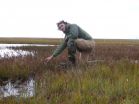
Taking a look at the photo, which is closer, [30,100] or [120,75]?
[30,100]

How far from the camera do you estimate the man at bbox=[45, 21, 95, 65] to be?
401 inches

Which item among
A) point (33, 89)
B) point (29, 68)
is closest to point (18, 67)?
point (29, 68)

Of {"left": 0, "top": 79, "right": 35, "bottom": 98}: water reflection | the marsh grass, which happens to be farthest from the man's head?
{"left": 0, "top": 79, "right": 35, "bottom": 98}: water reflection

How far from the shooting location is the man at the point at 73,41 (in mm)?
10195

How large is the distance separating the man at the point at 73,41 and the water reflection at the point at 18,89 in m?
1.52

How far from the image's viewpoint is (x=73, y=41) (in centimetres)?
1066

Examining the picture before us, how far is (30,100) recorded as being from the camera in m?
6.21

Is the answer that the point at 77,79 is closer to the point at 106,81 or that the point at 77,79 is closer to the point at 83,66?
the point at 106,81

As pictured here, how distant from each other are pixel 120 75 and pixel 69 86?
1699 mm

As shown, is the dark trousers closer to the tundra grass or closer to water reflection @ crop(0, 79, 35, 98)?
the tundra grass

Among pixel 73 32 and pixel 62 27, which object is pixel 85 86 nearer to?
pixel 62 27

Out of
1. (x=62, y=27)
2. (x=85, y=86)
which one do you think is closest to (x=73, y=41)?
(x=62, y=27)

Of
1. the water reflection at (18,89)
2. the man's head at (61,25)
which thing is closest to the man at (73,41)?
the man's head at (61,25)

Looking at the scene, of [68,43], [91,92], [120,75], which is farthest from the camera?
[68,43]
